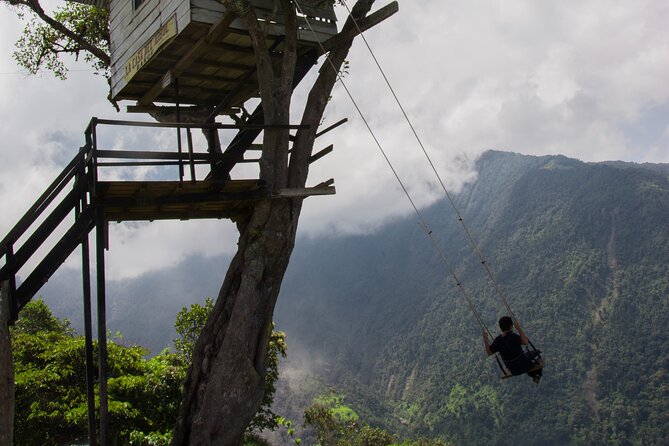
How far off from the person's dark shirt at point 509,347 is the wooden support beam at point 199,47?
709 cm

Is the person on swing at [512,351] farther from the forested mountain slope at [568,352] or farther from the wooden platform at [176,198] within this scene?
the forested mountain slope at [568,352]

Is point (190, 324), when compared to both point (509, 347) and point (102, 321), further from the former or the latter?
point (509, 347)

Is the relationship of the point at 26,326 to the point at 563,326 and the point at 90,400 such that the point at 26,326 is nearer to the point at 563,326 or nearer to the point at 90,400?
the point at 90,400

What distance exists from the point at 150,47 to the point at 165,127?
2.84m

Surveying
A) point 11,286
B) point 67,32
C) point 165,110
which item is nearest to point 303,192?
point 11,286

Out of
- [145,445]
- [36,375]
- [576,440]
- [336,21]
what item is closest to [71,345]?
[36,375]

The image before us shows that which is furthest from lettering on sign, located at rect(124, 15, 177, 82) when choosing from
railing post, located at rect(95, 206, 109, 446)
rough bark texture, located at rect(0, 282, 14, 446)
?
rough bark texture, located at rect(0, 282, 14, 446)

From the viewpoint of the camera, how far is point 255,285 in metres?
9.33

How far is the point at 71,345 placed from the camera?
58.8 feet

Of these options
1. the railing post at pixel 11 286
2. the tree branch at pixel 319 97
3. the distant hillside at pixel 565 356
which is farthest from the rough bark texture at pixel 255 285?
the distant hillside at pixel 565 356

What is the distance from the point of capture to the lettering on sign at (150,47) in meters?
10.9

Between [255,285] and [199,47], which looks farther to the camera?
[199,47]

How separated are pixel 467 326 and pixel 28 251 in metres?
176

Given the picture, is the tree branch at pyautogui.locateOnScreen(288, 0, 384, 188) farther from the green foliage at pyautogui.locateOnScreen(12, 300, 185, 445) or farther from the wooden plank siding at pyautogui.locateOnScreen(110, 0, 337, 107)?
the green foliage at pyautogui.locateOnScreen(12, 300, 185, 445)
